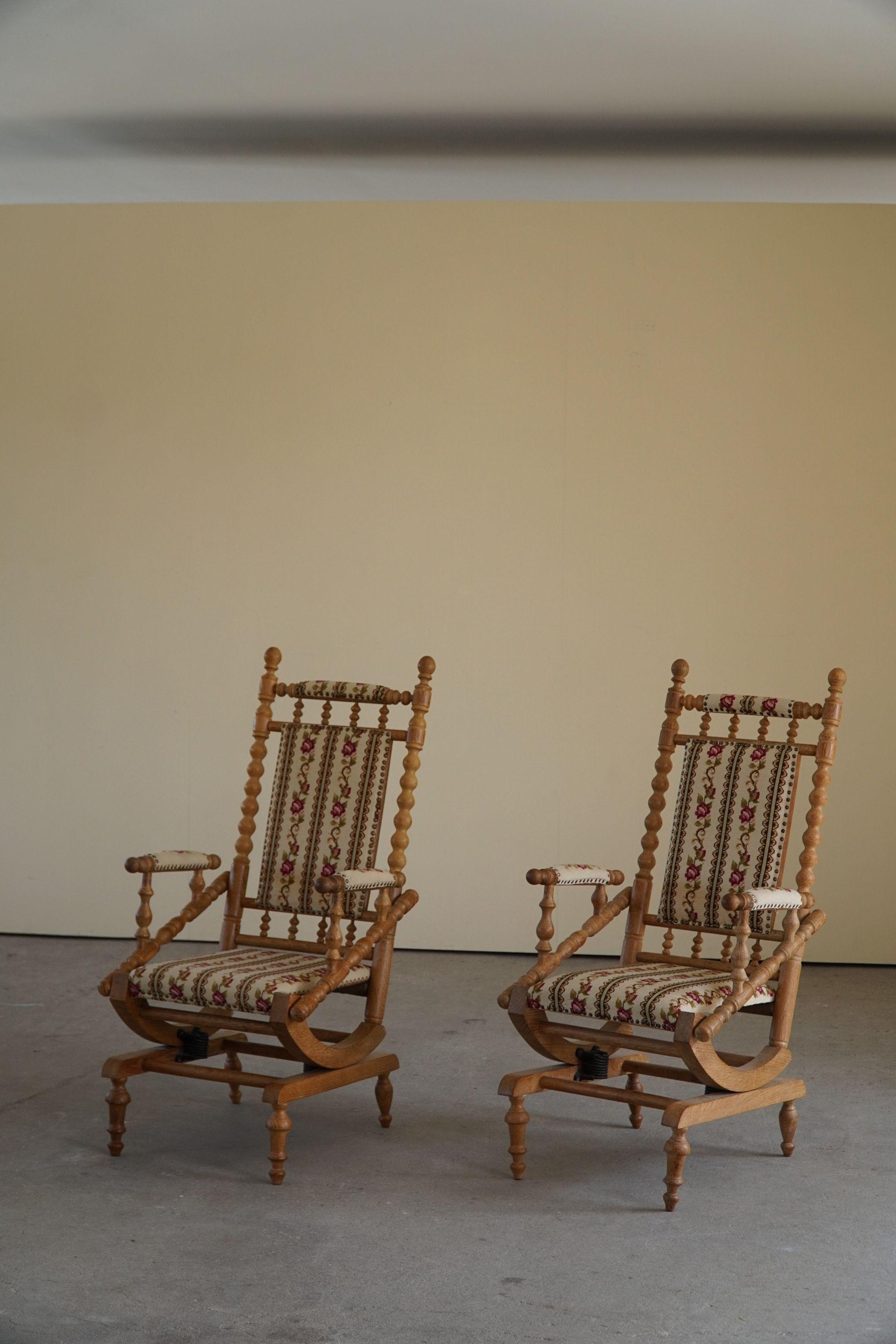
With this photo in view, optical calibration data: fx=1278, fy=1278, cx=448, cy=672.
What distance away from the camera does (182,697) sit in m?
6.22

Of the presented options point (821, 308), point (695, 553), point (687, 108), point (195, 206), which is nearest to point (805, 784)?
point (695, 553)

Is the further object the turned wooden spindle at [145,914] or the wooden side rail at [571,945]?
the turned wooden spindle at [145,914]

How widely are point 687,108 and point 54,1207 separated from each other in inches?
121

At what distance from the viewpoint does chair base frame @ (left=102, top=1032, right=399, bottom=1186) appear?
10.4 feet

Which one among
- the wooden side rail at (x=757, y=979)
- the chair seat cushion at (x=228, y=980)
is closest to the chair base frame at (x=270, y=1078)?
the chair seat cushion at (x=228, y=980)

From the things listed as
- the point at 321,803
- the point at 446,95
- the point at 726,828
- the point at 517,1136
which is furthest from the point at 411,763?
the point at 446,95

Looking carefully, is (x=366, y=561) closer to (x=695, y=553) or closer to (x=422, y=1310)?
(x=695, y=553)

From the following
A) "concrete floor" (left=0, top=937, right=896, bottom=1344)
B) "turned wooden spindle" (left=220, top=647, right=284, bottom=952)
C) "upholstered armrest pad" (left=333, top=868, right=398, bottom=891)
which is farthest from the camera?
"turned wooden spindle" (left=220, top=647, right=284, bottom=952)

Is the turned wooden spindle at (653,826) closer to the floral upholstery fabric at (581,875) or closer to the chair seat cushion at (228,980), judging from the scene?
the floral upholstery fabric at (581,875)

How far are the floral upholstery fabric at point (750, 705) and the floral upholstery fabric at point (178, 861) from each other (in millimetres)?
1557

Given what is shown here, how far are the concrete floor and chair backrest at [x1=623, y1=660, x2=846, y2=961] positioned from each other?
2.10 ft

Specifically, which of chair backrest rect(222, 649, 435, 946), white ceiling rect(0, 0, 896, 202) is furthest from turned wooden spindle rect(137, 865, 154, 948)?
white ceiling rect(0, 0, 896, 202)

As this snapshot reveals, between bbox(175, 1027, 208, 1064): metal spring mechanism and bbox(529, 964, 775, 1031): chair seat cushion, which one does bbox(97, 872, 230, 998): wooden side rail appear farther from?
bbox(529, 964, 775, 1031): chair seat cushion

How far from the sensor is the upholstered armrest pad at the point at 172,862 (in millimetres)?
3529
